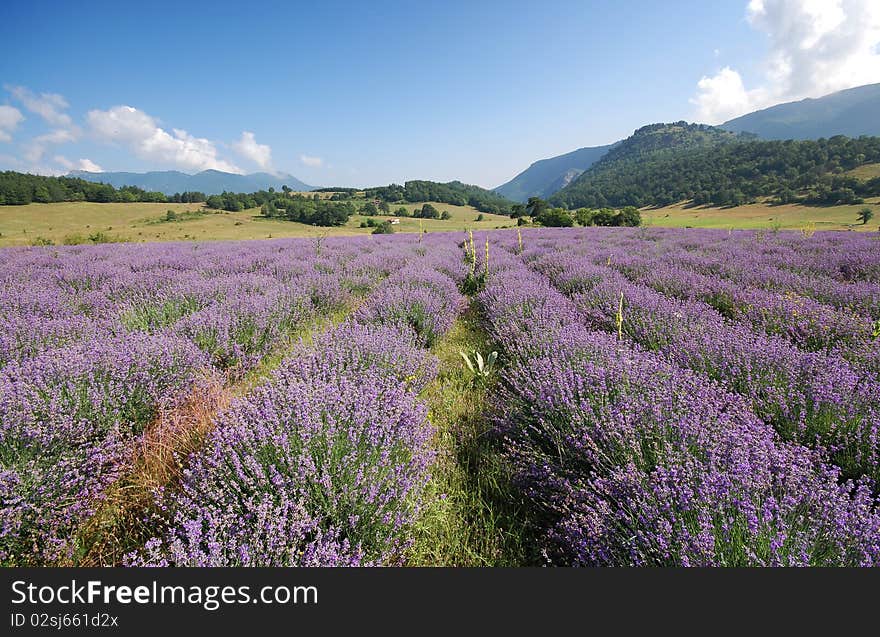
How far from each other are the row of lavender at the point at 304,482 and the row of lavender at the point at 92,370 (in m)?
0.42

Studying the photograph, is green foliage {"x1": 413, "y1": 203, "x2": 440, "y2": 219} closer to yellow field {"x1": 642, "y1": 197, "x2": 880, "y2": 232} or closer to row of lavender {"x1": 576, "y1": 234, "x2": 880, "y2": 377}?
yellow field {"x1": 642, "y1": 197, "x2": 880, "y2": 232}

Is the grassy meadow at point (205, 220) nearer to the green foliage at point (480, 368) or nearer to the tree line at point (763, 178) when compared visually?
the tree line at point (763, 178)

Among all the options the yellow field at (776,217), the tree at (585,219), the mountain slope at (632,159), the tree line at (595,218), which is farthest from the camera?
the mountain slope at (632,159)

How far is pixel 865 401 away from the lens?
5.35 feet

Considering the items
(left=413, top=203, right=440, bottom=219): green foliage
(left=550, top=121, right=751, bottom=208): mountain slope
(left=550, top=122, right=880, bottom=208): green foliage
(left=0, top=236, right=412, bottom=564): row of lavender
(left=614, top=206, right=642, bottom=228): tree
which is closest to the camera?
(left=0, top=236, right=412, bottom=564): row of lavender

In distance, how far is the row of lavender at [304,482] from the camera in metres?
1.16

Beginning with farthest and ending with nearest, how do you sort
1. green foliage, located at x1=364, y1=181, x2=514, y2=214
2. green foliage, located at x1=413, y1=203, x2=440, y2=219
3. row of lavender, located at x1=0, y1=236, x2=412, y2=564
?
green foliage, located at x1=364, y1=181, x2=514, y2=214
green foliage, located at x1=413, y1=203, x2=440, y2=219
row of lavender, located at x1=0, y1=236, x2=412, y2=564

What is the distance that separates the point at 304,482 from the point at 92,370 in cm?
171

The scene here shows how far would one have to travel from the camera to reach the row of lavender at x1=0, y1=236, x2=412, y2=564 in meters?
1.44

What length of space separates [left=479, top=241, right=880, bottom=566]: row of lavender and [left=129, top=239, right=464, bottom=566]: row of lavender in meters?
0.64

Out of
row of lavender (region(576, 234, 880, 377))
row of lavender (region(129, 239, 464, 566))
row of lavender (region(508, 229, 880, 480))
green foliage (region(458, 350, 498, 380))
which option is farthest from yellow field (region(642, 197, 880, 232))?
row of lavender (region(129, 239, 464, 566))

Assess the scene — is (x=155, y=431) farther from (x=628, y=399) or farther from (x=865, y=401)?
(x=865, y=401)

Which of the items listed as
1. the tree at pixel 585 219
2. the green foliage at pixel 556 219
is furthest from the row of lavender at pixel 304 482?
the tree at pixel 585 219

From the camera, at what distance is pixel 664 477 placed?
1227 mm
